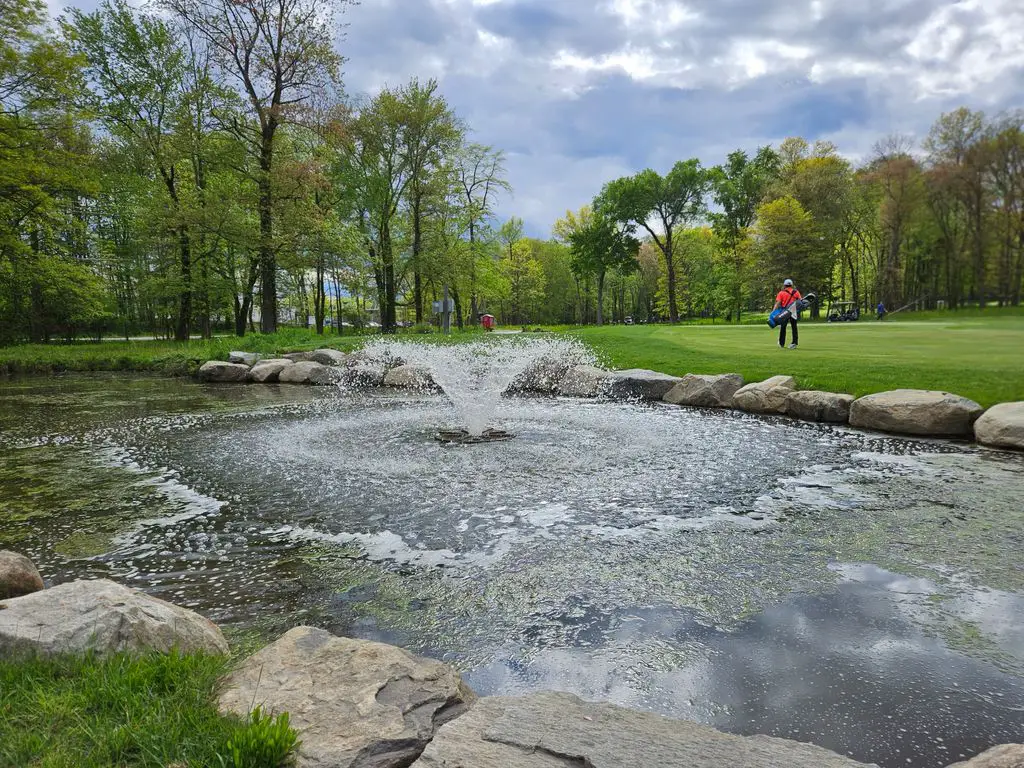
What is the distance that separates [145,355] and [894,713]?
29318 millimetres

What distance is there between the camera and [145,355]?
25.0 metres

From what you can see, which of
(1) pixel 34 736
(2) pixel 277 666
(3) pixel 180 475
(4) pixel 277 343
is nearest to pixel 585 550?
(2) pixel 277 666

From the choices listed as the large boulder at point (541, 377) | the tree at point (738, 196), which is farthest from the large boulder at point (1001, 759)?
the tree at point (738, 196)

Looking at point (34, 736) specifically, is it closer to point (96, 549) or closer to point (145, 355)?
point (96, 549)

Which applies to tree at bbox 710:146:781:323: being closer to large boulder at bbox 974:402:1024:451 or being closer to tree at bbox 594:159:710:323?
tree at bbox 594:159:710:323

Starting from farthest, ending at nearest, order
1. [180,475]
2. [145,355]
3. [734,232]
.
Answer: [734,232]
[145,355]
[180,475]

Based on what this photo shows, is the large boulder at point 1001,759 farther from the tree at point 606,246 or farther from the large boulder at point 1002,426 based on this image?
the tree at point 606,246

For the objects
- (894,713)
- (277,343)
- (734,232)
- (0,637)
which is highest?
(734,232)

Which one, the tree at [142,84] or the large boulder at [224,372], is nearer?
the large boulder at [224,372]

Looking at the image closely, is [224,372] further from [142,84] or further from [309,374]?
[142,84]

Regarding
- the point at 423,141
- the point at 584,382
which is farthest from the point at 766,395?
the point at 423,141

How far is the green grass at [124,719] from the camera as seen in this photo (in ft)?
6.56

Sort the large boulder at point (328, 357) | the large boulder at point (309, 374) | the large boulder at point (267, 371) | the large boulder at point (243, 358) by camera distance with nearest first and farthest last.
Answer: the large boulder at point (309, 374) → the large boulder at point (267, 371) → the large boulder at point (328, 357) → the large boulder at point (243, 358)

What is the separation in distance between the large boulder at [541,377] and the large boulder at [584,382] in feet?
0.82
